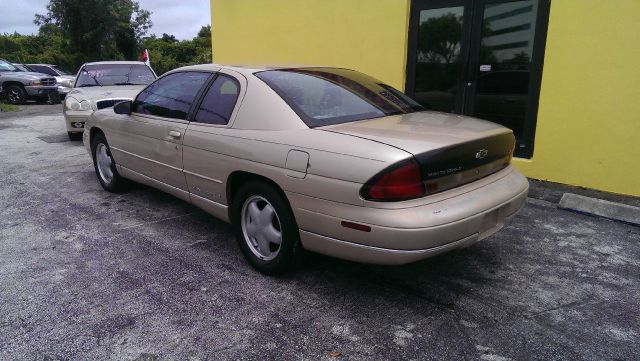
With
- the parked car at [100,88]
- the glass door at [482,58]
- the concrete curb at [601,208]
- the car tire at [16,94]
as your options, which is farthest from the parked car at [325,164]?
the car tire at [16,94]

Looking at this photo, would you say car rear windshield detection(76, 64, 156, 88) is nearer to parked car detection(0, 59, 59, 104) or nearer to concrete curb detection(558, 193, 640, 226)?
concrete curb detection(558, 193, 640, 226)

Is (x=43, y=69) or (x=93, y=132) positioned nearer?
(x=93, y=132)

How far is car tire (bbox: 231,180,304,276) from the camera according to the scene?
314 centimetres

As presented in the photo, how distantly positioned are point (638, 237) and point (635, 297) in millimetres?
1302

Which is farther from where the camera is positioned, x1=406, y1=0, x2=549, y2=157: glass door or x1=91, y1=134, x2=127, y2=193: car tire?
x1=406, y1=0, x2=549, y2=157: glass door

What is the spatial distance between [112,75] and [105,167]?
15.2ft

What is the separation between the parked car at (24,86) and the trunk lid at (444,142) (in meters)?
17.0

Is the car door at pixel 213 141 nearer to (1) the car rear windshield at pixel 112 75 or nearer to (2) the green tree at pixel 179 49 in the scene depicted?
(1) the car rear windshield at pixel 112 75

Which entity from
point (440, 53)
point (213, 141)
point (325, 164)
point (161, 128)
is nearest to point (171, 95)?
point (161, 128)

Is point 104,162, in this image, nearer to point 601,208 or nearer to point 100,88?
point 100,88

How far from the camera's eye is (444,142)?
9.29ft

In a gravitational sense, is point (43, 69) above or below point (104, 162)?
above

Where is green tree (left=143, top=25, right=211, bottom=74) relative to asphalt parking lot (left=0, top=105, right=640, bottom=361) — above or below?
above

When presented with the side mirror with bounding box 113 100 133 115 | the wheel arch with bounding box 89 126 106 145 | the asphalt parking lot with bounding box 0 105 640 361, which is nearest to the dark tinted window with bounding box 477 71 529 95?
the asphalt parking lot with bounding box 0 105 640 361
